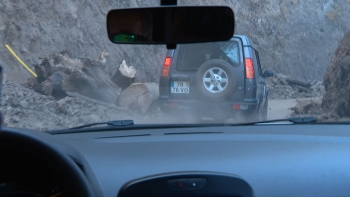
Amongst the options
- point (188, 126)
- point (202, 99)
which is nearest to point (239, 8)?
point (202, 99)

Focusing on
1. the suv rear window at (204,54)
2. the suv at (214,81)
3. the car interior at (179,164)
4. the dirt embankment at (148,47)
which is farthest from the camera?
the dirt embankment at (148,47)

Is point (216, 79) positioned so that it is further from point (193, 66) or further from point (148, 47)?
point (148, 47)

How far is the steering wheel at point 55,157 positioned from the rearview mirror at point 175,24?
114 cm

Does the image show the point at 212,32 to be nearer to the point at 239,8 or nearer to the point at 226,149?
the point at 226,149

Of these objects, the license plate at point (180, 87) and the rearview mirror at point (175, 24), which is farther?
the license plate at point (180, 87)

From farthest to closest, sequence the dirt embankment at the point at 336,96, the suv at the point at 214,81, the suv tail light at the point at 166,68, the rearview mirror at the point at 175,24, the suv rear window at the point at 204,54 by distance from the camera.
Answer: the dirt embankment at the point at 336,96
the suv tail light at the point at 166,68
the suv rear window at the point at 204,54
the suv at the point at 214,81
the rearview mirror at the point at 175,24

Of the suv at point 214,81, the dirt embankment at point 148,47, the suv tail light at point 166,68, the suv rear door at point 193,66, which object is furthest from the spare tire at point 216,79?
the dirt embankment at point 148,47

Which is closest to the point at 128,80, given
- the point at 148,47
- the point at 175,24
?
the point at 148,47

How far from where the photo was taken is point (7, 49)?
→ 1642 centimetres

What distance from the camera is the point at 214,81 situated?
8531 mm

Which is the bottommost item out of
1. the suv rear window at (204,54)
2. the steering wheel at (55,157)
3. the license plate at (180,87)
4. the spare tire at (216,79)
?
the license plate at (180,87)

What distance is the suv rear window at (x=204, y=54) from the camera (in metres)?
8.96

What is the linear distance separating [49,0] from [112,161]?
16.3 meters

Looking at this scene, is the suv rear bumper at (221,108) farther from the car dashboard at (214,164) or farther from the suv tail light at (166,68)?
the car dashboard at (214,164)
